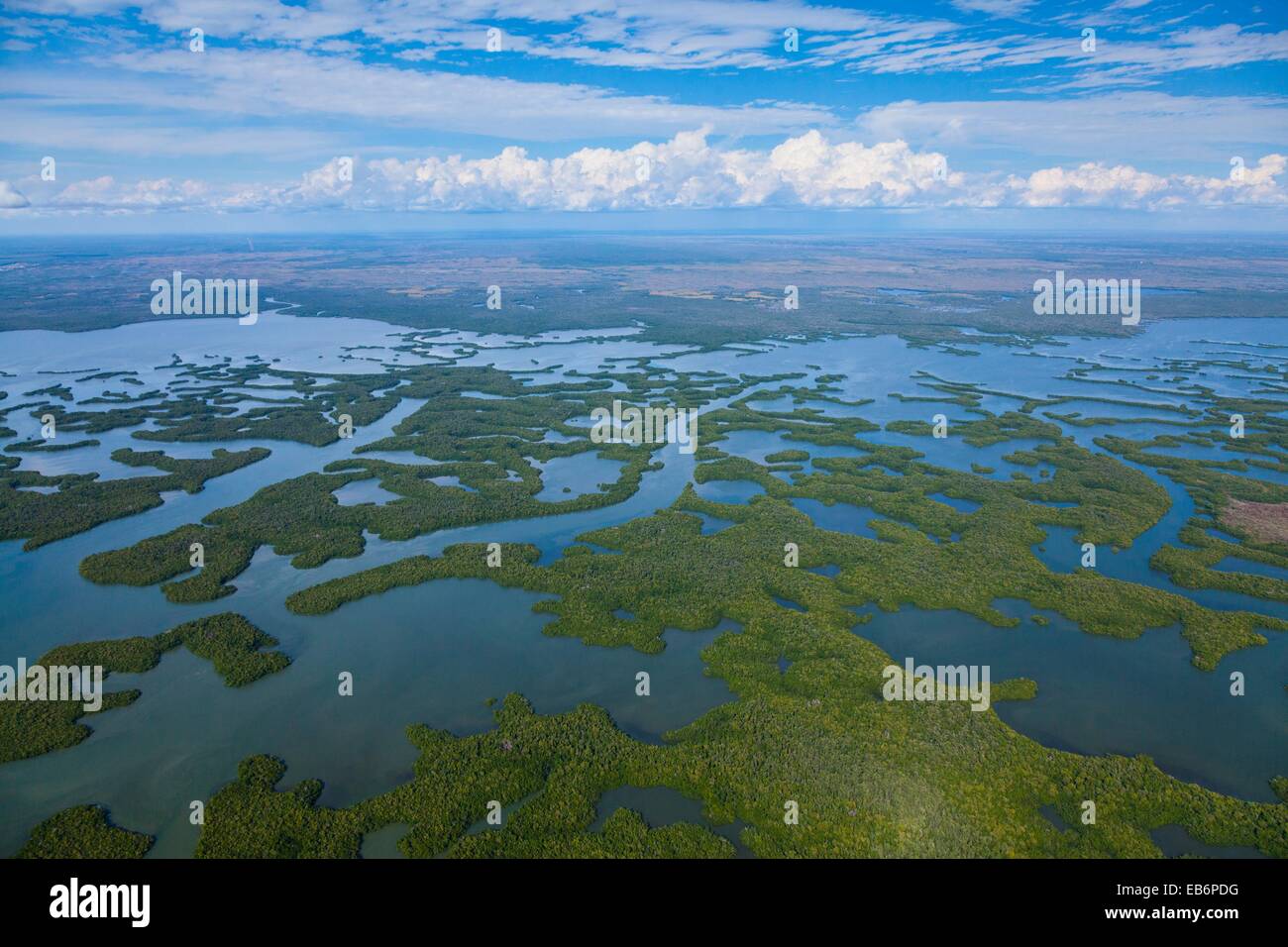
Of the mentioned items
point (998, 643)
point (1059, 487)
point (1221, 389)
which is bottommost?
point (998, 643)

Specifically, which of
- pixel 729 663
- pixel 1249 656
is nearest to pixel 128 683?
pixel 729 663

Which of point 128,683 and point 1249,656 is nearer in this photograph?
point 128,683

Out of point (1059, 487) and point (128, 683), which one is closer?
point (128, 683)

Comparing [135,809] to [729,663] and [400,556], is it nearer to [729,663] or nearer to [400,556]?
[400,556]

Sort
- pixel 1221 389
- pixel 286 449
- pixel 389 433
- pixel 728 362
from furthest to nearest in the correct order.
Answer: pixel 728 362 → pixel 1221 389 → pixel 389 433 → pixel 286 449

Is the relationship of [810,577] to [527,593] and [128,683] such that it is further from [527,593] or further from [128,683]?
[128,683]

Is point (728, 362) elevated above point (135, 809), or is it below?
above

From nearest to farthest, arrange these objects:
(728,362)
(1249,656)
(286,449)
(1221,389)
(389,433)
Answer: (1249,656), (286,449), (389,433), (1221,389), (728,362)

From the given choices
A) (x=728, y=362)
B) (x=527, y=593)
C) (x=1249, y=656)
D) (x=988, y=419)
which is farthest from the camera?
(x=728, y=362)

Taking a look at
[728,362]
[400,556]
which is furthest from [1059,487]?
[728,362]
